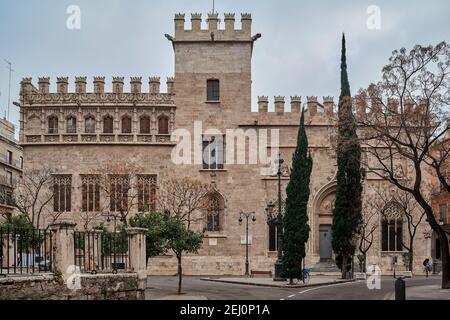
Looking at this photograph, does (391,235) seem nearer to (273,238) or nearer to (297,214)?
(273,238)

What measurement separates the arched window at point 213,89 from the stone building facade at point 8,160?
51.5 feet

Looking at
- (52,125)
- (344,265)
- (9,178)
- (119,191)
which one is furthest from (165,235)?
(9,178)

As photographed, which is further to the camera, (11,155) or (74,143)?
(11,155)

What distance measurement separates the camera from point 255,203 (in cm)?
4391

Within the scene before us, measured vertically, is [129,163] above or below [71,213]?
above

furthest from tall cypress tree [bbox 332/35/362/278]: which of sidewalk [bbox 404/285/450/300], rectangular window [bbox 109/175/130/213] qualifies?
rectangular window [bbox 109/175/130/213]

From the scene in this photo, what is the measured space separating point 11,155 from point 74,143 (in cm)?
1189

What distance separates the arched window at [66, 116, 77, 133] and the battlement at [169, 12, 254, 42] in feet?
29.6

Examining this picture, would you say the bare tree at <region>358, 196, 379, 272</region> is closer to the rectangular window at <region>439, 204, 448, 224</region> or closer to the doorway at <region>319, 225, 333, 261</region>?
the doorway at <region>319, 225, 333, 261</region>

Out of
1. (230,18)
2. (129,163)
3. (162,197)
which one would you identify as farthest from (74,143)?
(230,18)

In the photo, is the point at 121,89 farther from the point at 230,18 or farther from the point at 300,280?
the point at 300,280

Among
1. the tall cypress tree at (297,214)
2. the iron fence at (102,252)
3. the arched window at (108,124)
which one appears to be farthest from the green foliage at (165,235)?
the arched window at (108,124)

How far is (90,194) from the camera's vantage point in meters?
43.8

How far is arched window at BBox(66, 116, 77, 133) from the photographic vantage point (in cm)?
4475
